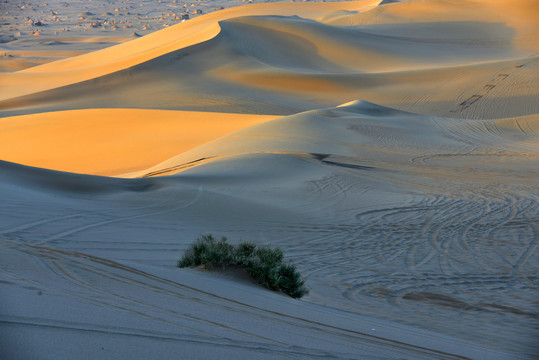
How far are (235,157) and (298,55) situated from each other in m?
23.5

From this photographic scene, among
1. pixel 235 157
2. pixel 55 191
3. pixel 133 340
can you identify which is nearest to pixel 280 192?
pixel 235 157

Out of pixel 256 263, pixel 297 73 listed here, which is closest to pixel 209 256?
pixel 256 263

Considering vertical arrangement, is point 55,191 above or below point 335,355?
above

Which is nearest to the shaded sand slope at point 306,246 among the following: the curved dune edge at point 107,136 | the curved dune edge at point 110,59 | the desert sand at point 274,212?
the desert sand at point 274,212

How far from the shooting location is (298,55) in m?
36.0

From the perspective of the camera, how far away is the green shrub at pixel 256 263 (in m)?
6.04

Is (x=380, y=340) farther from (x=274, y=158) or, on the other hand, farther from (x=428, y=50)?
(x=428, y=50)

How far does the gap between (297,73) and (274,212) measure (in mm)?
22243

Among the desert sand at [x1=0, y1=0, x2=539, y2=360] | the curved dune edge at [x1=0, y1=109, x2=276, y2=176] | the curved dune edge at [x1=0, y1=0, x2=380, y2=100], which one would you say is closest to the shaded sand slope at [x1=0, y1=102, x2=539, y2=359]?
the desert sand at [x1=0, y1=0, x2=539, y2=360]

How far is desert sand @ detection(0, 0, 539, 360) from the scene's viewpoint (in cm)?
409

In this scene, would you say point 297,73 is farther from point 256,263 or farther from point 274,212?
point 256,263

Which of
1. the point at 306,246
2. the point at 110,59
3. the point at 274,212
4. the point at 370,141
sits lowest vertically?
the point at 306,246

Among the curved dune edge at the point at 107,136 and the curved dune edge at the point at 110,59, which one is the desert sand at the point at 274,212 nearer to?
the curved dune edge at the point at 107,136

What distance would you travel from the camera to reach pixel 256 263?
6156mm
